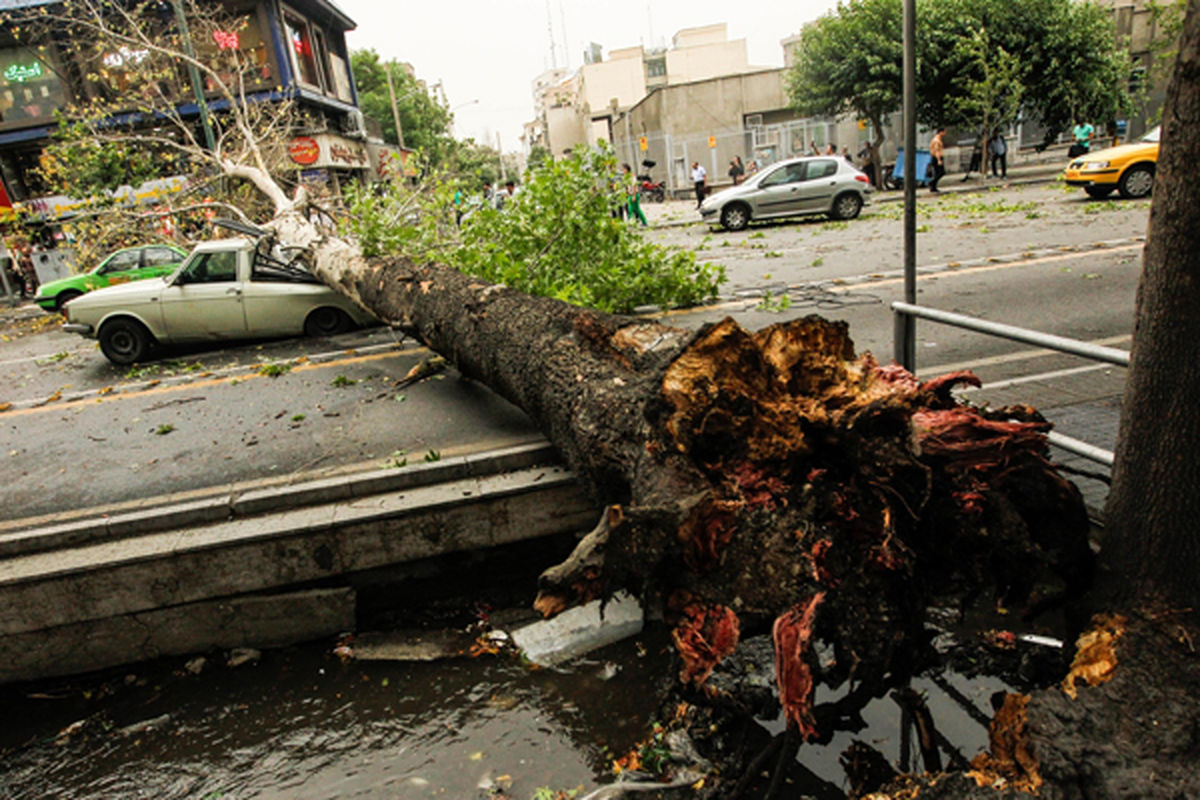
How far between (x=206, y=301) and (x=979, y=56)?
75.1 ft

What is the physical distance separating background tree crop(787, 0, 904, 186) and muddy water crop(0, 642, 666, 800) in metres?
26.8

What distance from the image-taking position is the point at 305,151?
1126 inches

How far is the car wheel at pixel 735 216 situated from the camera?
60.2ft

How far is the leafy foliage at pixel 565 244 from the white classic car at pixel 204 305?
4.03 ft

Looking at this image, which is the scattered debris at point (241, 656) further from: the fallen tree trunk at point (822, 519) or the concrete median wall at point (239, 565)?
the fallen tree trunk at point (822, 519)

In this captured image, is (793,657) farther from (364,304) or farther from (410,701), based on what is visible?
(364,304)

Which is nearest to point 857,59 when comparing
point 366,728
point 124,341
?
point 124,341

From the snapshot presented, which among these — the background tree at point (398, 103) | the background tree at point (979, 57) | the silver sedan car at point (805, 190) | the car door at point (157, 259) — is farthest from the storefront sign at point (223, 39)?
the background tree at point (398, 103)

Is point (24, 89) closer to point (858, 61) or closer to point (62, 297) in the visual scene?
point (62, 297)

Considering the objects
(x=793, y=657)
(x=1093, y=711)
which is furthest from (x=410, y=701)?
(x=1093, y=711)

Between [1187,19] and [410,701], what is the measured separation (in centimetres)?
386

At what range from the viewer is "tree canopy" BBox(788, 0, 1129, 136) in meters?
24.1

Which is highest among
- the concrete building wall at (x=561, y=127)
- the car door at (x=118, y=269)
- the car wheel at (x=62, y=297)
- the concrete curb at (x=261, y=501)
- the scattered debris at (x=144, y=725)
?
the concrete building wall at (x=561, y=127)

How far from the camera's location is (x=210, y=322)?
9.21 m
